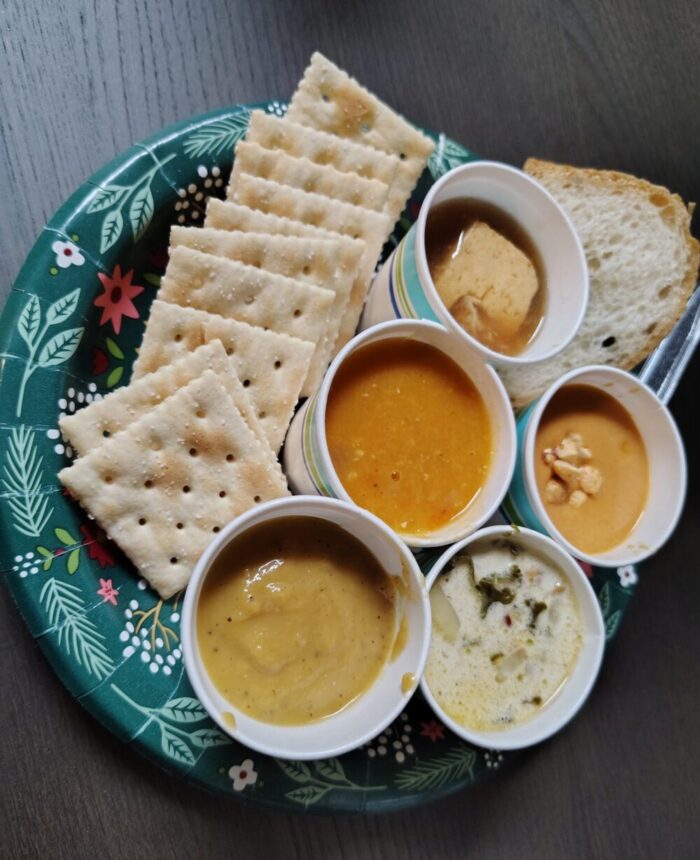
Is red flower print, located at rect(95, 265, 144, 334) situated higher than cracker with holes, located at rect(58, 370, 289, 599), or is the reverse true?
red flower print, located at rect(95, 265, 144, 334)

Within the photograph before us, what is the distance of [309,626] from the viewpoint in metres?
1.15

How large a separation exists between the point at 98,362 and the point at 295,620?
56 centimetres

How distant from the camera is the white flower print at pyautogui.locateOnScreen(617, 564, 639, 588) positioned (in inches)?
60.1

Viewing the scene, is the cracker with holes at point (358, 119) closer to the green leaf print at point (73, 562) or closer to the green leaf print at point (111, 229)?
the green leaf print at point (111, 229)

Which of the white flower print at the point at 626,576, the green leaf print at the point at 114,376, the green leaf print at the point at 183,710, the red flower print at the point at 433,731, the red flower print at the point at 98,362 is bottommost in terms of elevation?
the red flower print at the point at 433,731

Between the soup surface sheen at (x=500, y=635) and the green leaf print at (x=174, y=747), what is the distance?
415 millimetres

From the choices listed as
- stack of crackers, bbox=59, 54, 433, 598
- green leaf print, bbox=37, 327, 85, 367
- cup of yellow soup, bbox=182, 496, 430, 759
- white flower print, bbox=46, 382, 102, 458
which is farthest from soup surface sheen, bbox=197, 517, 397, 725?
green leaf print, bbox=37, 327, 85, 367

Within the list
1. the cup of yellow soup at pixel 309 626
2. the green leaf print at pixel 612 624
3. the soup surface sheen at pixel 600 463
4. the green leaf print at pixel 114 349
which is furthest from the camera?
A: the green leaf print at pixel 612 624

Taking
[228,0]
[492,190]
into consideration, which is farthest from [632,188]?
[228,0]

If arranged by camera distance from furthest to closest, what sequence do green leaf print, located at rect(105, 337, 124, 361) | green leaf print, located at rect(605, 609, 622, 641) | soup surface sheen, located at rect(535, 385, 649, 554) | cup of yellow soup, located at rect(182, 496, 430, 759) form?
green leaf print, located at rect(605, 609, 622, 641) < soup surface sheen, located at rect(535, 385, 649, 554) < green leaf print, located at rect(105, 337, 124, 361) < cup of yellow soup, located at rect(182, 496, 430, 759)

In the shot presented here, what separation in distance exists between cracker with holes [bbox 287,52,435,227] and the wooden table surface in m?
0.12

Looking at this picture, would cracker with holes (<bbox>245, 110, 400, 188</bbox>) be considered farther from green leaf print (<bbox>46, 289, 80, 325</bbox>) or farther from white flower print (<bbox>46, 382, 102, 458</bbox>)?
white flower print (<bbox>46, 382, 102, 458</bbox>)

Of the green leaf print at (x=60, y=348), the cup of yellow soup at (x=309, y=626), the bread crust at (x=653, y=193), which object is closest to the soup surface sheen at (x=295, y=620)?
the cup of yellow soup at (x=309, y=626)

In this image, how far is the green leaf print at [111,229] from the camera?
1.24m
